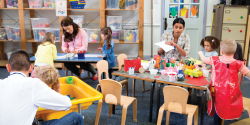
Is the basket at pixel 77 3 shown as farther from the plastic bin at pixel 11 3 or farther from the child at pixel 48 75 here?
the child at pixel 48 75

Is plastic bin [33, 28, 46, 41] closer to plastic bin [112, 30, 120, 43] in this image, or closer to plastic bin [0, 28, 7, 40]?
plastic bin [0, 28, 7, 40]

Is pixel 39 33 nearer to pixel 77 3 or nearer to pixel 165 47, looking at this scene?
pixel 77 3

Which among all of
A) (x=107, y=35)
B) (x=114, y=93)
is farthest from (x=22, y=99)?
(x=107, y=35)

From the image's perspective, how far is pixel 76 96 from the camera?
6.97ft

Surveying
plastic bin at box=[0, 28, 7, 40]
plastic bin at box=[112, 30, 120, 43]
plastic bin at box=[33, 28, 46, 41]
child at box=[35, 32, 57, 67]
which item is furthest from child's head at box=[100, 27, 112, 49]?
plastic bin at box=[0, 28, 7, 40]

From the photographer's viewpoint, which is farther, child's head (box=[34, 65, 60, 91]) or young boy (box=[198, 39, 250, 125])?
young boy (box=[198, 39, 250, 125])

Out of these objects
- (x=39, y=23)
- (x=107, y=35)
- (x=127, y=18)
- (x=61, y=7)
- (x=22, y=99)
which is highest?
(x=61, y=7)

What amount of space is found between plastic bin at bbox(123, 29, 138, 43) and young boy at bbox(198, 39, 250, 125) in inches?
96.4

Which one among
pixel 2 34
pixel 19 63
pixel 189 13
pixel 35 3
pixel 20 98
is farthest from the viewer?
pixel 189 13

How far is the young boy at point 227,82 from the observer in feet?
6.42

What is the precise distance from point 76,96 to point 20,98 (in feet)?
2.98

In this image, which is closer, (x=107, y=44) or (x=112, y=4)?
(x=107, y=44)

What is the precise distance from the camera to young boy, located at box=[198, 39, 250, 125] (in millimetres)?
1957

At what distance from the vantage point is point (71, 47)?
3.68 meters
